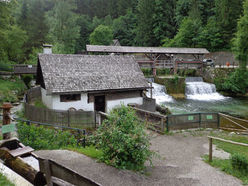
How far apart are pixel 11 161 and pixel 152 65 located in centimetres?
3031

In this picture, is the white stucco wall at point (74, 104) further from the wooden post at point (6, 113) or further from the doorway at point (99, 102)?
the wooden post at point (6, 113)

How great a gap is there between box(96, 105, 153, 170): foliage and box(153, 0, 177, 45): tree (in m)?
52.0

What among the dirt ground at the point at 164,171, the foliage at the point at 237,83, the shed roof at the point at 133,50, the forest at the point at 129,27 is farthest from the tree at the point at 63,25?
the dirt ground at the point at 164,171

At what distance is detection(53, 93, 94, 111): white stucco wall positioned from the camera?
1397 cm

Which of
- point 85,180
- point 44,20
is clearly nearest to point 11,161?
point 85,180

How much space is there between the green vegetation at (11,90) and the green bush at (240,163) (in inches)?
693

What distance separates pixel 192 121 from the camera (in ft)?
42.1

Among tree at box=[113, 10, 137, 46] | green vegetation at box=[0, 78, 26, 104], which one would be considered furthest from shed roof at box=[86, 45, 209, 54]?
tree at box=[113, 10, 137, 46]

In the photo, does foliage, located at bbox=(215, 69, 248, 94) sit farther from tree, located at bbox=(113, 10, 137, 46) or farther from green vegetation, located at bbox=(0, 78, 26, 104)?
tree, located at bbox=(113, 10, 137, 46)

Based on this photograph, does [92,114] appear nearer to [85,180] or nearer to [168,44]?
[85,180]

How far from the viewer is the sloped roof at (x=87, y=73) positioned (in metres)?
14.3

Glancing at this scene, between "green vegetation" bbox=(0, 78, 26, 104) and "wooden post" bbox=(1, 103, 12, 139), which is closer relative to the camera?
"wooden post" bbox=(1, 103, 12, 139)

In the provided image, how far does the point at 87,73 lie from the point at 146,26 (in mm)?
45243

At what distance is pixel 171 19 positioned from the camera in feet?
190
